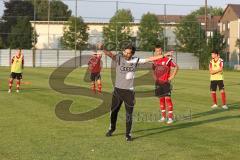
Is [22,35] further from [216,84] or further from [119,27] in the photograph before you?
[216,84]

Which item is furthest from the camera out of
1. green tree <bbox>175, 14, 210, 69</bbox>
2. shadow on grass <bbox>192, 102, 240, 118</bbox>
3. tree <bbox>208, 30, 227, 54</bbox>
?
green tree <bbox>175, 14, 210, 69</bbox>

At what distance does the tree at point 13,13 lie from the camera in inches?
2879

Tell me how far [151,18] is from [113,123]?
212 ft

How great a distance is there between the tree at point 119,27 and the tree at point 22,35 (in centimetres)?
1092

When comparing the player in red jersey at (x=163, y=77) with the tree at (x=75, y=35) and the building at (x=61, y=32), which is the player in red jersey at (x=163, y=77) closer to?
the tree at (x=75, y=35)

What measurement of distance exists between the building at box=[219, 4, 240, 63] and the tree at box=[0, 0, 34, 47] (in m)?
36.0

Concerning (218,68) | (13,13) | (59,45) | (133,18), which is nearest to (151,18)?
(133,18)

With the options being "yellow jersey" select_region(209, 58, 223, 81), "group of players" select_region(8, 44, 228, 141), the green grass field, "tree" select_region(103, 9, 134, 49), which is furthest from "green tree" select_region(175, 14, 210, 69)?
the green grass field

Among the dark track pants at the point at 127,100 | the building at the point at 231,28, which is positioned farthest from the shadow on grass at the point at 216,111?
the building at the point at 231,28

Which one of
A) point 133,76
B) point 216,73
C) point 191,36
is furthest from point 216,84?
point 191,36

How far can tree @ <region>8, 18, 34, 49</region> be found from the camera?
71.5 m

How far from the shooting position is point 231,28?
316ft

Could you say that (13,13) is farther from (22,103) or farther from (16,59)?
(22,103)

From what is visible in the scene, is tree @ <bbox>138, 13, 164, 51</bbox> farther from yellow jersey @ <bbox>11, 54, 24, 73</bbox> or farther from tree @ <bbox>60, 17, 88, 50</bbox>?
yellow jersey @ <bbox>11, 54, 24, 73</bbox>
